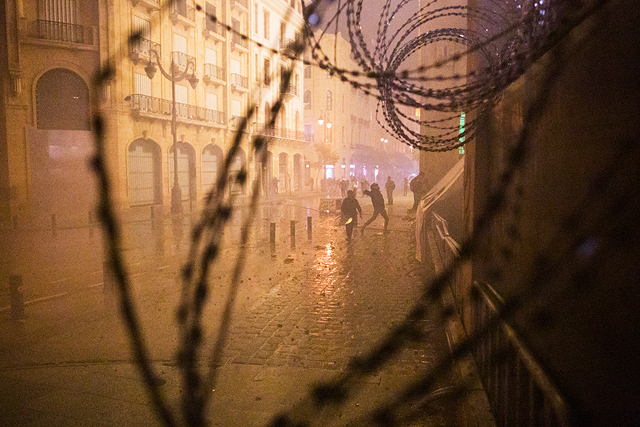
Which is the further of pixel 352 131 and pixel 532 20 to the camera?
pixel 352 131

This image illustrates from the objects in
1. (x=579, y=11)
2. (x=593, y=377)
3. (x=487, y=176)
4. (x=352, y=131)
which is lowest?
(x=593, y=377)

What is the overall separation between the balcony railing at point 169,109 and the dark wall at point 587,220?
26381mm

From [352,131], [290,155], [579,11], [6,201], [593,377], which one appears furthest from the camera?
[352,131]

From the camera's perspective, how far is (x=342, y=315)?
7.05 m

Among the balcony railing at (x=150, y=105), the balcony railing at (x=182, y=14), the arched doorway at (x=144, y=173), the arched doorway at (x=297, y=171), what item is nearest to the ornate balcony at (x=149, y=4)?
the balcony railing at (x=182, y=14)

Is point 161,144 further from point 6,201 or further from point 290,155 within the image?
point 290,155

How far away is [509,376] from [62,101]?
25053mm

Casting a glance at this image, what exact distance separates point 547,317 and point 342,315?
182 inches

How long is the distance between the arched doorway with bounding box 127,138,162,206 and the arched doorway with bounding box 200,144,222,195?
15.3 feet

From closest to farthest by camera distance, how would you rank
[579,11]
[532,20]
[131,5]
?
1. [579,11]
2. [532,20]
3. [131,5]

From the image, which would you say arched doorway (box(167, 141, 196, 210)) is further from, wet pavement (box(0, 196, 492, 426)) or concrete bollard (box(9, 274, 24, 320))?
concrete bollard (box(9, 274, 24, 320))

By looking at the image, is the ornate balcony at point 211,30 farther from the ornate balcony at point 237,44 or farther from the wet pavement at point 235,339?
the wet pavement at point 235,339

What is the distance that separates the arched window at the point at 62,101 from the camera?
874 inches

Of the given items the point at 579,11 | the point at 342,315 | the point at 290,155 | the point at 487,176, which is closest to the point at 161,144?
the point at 290,155
